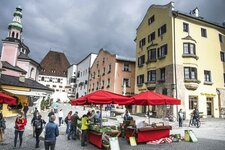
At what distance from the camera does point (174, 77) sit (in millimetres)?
26297

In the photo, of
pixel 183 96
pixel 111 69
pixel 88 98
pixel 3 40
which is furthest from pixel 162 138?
pixel 3 40

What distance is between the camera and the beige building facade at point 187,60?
26500 millimetres

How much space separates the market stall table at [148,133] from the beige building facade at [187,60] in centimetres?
1410

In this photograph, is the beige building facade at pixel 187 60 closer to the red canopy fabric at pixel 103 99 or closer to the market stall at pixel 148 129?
the market stall at pixel 148 129

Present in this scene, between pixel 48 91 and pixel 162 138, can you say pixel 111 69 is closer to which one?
pixel 48 91

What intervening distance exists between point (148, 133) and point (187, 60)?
721 inches

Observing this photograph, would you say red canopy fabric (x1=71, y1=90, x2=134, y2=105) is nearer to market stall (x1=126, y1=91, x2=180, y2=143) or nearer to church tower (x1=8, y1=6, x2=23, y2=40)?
market stall (x1=126, y1=91, x2=180, y2=143)

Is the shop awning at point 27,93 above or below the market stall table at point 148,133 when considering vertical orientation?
above

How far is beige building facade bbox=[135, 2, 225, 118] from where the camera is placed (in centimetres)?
2650

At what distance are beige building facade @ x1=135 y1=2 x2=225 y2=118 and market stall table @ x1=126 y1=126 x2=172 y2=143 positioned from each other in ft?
46.2

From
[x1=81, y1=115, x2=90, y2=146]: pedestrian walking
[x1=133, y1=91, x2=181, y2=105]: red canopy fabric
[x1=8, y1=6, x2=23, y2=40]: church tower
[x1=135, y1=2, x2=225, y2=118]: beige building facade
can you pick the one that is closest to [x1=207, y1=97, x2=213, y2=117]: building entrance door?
[x1=135, y1=2, x2=225, y2=118]: beige building facade

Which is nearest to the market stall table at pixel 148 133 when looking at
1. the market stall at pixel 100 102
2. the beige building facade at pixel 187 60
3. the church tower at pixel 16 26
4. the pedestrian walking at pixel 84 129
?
the market stall at pixel 100 102

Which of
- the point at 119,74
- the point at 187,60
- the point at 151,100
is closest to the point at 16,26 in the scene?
the point at 119,74

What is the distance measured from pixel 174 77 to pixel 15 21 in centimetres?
3587
